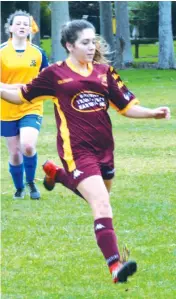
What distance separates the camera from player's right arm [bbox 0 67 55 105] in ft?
25.5

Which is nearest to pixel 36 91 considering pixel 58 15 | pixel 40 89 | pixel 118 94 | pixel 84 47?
pixel 40 89

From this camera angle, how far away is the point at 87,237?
9422 mm

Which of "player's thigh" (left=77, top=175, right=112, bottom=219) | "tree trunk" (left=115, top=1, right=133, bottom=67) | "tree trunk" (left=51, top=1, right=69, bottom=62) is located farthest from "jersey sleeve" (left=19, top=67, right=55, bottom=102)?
"tree trunk" (left=115, top=1, right=133, bottom=67)

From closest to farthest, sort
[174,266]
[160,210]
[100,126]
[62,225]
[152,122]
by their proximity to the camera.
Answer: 1. [100,126]
2. [174,266]
3. [62,225]
4. [160,210]
5. [152,122]

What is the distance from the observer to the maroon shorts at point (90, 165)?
24.5ft

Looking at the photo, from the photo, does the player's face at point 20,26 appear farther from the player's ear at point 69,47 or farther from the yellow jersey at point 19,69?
the player's ear at point 69,47

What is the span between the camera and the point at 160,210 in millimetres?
10703

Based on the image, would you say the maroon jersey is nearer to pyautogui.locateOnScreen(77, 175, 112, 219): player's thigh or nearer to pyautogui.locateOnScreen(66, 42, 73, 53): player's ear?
pyautogui.locateOnScreen(66, 42, 73, 53): player's ear

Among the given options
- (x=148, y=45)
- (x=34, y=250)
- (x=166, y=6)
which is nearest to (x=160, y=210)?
(x=34, y=250)

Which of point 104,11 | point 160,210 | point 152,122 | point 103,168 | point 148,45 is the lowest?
point 148,45

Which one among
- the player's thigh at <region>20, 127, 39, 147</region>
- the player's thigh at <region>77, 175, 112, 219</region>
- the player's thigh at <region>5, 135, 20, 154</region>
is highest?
the player's thigh at <region>77, 175, 112, 219</region>

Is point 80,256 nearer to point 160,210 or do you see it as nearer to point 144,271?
point 144,271

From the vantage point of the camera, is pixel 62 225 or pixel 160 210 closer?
pixel 62 225

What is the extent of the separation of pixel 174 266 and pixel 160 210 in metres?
2.56
